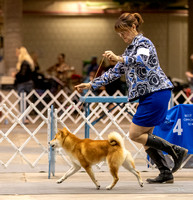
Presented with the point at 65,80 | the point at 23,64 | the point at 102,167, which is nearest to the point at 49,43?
the point at 65,80

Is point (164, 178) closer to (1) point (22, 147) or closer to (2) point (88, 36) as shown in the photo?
(1) point (22, 147)

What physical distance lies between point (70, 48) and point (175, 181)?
17209 millimetres

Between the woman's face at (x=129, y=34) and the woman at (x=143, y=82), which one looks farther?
the woman's face at (x=129, y=34)

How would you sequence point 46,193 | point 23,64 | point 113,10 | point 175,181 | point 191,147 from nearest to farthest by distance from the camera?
point 46,193 → point 175,181 → point 191,147 → point 23,64 → point 113,10

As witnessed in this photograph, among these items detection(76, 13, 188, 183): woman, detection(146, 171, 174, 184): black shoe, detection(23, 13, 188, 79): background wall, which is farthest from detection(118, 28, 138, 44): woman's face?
detection(23, 13, 188, 79): background wall

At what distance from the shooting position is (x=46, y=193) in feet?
19.9

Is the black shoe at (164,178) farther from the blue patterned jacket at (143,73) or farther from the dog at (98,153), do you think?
the blue patterned jacket at (143,73)

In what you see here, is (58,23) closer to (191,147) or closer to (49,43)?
(49,43)

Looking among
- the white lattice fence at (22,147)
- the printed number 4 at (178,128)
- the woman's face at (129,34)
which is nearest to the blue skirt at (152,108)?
the woman's face at (129,34)

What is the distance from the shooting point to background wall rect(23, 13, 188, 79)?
77.4 feet

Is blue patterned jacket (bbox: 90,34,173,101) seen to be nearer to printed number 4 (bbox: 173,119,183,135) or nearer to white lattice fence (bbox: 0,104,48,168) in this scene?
printed number 4 (bbox: 173,119,183,135)

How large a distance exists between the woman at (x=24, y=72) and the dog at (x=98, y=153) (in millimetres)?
7755

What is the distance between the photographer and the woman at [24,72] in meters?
14.1

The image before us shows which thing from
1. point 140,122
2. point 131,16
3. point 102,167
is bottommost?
point 102,167
